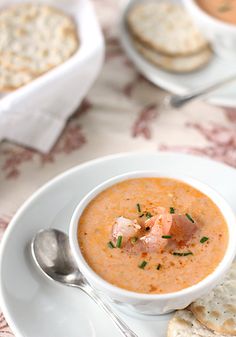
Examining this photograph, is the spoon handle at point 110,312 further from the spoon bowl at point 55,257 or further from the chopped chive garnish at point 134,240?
the chopped chive garnish at point 134,240

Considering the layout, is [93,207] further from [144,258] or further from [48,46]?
[48,46]

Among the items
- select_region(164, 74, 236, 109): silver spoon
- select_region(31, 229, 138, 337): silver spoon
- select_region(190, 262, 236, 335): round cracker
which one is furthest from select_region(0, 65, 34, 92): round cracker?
select_region(190, 262, 236, 335): round cracker

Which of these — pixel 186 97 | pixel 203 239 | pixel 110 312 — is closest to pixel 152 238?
pixel 203 239

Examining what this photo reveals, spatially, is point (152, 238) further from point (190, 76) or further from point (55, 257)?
point (190, 76)

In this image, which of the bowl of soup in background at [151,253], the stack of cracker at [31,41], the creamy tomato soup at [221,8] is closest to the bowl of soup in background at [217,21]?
the creamy tomato soup at [221,8]

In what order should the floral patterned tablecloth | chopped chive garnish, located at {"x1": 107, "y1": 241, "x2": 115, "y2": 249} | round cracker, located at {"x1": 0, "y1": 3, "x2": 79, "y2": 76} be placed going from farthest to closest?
round cracker, located at {"x1": 0, "y1": 3, "x2": 79, "y2": 76} → the floral patterned tablecloth → chopped chive garnish, located at {"x1": 107, "y1": 241, "x2": 115, "y2": 249}

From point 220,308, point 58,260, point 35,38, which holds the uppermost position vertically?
point 35,38

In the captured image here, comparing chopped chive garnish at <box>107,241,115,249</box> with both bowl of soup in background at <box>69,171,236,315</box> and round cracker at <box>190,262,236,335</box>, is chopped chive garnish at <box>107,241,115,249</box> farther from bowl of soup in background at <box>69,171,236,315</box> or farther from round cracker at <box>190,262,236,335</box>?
round cracker at <box>190,262,236,335</box>
